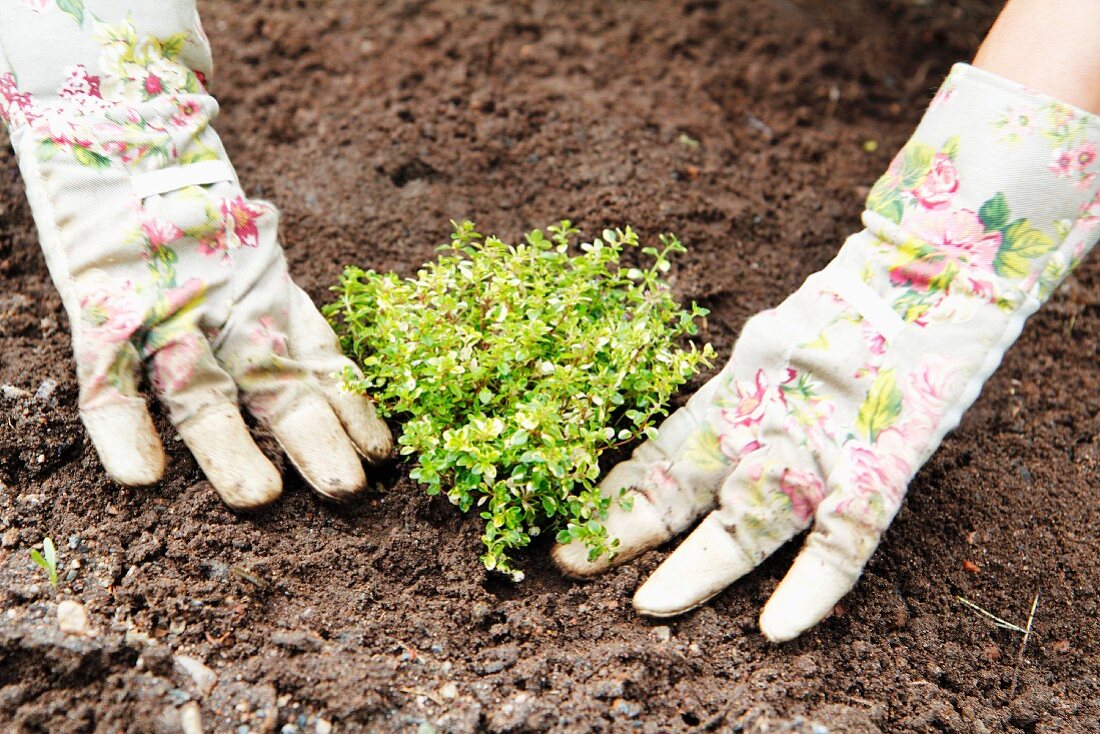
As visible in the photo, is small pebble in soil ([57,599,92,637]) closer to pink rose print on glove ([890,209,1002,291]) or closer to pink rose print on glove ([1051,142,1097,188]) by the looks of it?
pink rose print on glove ([890,209,1002,291])

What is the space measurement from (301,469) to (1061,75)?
193 centimetres

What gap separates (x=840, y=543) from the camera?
2035mm

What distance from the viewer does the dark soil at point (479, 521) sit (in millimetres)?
1935

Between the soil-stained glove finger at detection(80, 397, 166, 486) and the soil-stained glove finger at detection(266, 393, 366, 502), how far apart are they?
298 millimetres


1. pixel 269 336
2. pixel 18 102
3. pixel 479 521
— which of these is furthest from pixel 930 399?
pixel 18 102

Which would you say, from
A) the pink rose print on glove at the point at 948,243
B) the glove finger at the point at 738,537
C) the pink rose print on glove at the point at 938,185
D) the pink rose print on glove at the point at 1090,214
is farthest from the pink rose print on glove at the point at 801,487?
the pink rose print on glove at the point at 1090,214

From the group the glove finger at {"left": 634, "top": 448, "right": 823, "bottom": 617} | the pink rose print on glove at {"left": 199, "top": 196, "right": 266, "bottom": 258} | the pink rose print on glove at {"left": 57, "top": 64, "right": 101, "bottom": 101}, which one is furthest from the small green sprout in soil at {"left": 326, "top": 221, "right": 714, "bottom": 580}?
the pink rose print on glove at {"left": 57, "top": 64, "right": 101, "bottom": 101}

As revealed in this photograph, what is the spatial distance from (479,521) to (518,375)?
37 centimetres

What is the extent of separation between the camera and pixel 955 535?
238 centimetres

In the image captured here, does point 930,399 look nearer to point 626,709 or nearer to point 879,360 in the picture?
point 879,360

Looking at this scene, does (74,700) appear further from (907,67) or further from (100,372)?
(907,67)

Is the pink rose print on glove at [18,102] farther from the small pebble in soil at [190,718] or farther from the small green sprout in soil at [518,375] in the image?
the small pebble in soil at [190,718]

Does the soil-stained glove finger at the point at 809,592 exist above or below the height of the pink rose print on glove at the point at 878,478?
below

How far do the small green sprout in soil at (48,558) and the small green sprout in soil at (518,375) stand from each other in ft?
2.44
